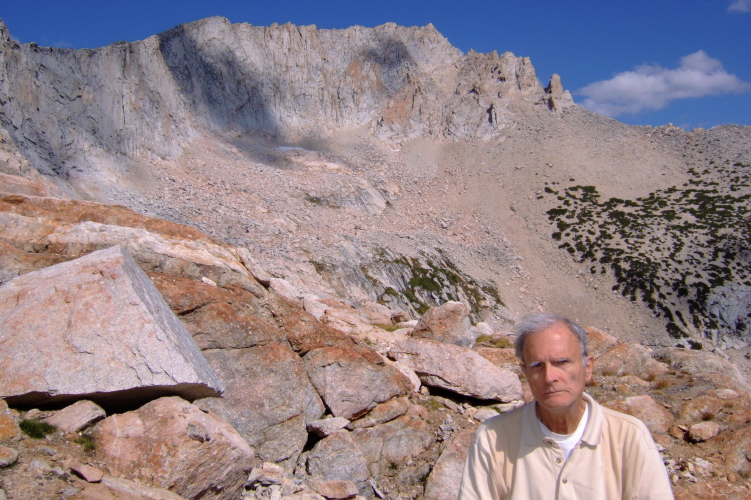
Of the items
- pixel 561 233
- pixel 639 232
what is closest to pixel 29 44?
pixel 561 233

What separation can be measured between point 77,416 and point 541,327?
18.3 feet

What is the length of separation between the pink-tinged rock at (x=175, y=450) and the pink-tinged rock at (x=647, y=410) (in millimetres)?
8232

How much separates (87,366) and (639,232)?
66.9 meters

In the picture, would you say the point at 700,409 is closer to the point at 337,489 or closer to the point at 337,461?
the point at 337,461

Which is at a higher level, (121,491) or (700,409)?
(121,491)

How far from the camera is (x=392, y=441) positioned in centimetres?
982

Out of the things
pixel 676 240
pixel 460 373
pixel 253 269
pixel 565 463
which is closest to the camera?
pixel 565 463

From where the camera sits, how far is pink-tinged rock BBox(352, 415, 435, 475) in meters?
9.57

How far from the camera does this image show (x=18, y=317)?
6559 millimetres

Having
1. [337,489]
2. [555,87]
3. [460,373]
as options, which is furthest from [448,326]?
[555,87]

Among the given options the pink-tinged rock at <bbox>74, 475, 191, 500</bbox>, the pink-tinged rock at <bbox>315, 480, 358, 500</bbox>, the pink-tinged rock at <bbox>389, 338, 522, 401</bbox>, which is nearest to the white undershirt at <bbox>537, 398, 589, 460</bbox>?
the pink-tinged rock at <bbox>74, 475, 191, 500</bbox>

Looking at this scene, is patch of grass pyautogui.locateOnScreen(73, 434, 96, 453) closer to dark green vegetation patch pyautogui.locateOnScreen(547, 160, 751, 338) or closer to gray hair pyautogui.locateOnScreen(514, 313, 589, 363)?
gray hair pyautogui.locateOnScreen(514, 313, 589, 363)

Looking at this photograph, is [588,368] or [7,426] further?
[7,426]

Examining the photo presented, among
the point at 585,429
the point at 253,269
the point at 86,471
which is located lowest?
the point at 86,471
